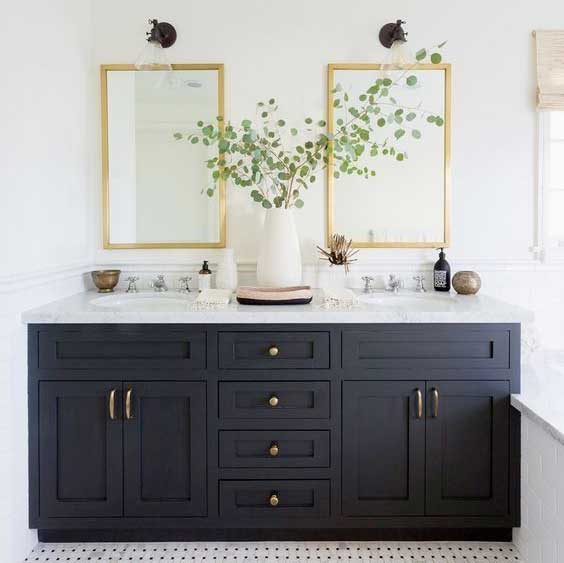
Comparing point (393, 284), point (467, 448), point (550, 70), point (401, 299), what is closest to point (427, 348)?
point (467, 448)

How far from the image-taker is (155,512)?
7.26 feet

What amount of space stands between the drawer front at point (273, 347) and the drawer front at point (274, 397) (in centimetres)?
7

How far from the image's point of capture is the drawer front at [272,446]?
220 centimetres

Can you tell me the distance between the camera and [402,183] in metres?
2.84

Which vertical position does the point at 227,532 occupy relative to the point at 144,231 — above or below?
below

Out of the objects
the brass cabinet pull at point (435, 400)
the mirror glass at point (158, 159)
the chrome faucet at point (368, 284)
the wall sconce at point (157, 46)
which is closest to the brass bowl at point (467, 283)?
the chrome faucet at point (368, 284)

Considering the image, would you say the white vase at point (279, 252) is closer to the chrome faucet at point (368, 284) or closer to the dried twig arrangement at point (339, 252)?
the dried twig arrangement at point (339, 252)

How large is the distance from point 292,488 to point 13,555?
1.05 m

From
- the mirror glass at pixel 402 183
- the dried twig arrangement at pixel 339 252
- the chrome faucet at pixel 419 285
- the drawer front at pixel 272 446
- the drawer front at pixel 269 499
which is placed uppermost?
the mirror glass at pixel 402 183

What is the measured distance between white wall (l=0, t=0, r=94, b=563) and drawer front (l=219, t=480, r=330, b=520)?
781 mm

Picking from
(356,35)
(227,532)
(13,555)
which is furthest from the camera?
(356,35)

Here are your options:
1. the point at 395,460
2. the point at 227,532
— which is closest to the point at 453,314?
the point at 395,460

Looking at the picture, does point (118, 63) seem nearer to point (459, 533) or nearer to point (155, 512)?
point (155, 512)

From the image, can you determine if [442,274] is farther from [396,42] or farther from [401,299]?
[396,42]
